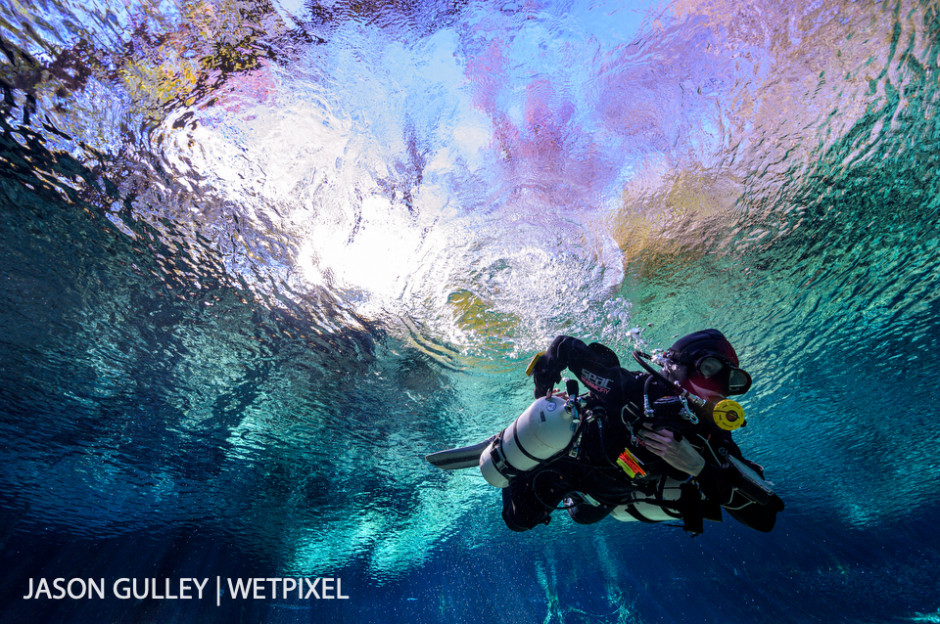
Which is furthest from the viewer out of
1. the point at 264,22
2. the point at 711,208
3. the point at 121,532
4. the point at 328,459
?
the point at 121,532

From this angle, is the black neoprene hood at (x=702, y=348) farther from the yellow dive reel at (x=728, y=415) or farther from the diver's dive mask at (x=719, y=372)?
the yellow dive reel at (x=728, y=415)

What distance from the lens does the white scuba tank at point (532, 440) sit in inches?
126

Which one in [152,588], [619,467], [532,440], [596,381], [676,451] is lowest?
[676,451]

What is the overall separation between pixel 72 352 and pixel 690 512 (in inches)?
468

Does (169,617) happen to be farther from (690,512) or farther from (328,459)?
(690,512)

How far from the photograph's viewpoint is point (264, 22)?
13.4 feet

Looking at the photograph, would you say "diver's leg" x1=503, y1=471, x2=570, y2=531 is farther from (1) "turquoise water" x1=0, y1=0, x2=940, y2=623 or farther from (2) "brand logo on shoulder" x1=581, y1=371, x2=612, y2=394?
(1) "turquoise water" x1=0, y1=0, x2=940, y2=623

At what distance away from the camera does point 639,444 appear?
3.17m

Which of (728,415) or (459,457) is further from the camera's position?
(459,457)

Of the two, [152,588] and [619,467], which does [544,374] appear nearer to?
[619,467]

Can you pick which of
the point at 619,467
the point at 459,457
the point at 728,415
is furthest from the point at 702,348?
the point at 459,457

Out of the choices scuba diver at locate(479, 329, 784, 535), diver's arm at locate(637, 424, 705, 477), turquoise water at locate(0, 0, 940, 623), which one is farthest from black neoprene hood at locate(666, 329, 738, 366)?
turquoise water at locate(0, 0, 940, 623)

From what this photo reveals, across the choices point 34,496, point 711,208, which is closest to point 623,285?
point 711,208

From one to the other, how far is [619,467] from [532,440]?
78cm
